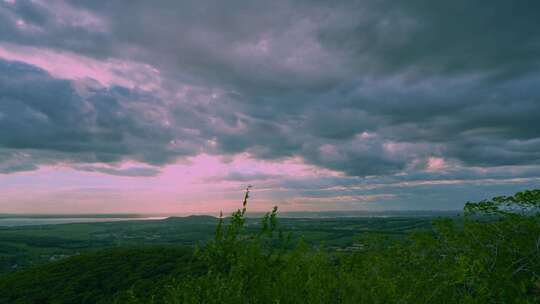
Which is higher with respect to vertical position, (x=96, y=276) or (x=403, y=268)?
(x=403, y=268)

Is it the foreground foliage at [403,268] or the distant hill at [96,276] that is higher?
the foreground foliage at [403,268]

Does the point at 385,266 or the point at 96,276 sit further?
the point at 96,276

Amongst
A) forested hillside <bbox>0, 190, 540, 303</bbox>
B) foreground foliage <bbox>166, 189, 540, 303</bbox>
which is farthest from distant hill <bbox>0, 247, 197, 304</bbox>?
foreground foliage <bbox>166, 189, 540, 303</bbox>

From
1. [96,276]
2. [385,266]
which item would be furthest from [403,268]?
[96,276]

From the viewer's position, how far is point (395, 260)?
939 inches

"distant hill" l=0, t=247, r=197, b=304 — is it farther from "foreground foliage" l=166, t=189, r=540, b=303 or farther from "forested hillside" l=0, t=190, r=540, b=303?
"foreground foliage" l=166, t=189, r=540, b=303

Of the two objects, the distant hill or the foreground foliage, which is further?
the distant hill

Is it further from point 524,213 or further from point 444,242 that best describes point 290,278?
point 524,213

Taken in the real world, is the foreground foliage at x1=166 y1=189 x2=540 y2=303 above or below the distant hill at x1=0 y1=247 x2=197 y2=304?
above

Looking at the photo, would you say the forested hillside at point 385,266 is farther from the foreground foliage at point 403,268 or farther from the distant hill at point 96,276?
the distant hill at point 96,276

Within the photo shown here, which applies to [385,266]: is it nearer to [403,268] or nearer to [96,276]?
[403,268]

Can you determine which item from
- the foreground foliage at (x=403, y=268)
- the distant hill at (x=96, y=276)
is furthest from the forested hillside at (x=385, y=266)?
the distant hill at (x=96, y=276)

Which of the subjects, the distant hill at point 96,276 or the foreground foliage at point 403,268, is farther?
the distant hill at point 96,276

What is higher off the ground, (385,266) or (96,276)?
Answer: (385,266)
